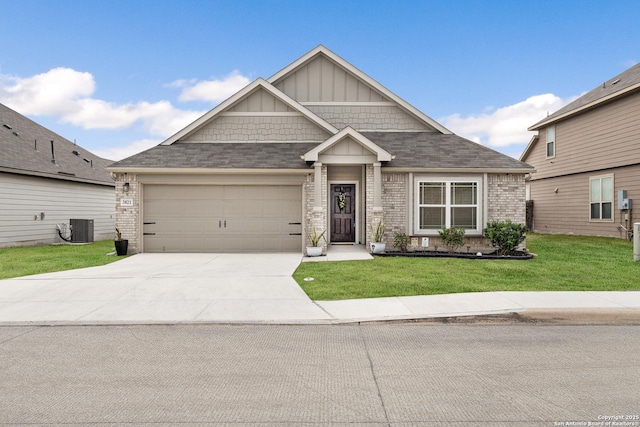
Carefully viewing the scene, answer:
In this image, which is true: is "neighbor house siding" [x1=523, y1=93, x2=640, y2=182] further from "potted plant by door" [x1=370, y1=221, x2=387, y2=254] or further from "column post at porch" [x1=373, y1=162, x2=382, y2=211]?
"potted plant by door" [x1=370, y1=221, x2=387, y2=254]

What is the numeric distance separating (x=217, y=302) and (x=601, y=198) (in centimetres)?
2037

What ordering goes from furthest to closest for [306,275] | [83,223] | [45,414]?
1. [83,223]
2. [306,275]
3. [45,414]

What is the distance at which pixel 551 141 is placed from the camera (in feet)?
81.1

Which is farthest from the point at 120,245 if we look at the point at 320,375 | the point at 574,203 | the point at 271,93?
the point at 574,203

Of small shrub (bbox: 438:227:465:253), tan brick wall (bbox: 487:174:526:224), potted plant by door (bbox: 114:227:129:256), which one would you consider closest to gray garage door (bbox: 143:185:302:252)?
potted plant by door (bbox: 114:227:129:256)

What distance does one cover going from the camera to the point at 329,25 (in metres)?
21.8

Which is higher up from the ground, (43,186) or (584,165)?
(584,165)

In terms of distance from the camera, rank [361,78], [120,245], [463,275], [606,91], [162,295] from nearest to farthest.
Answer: [162,295], [463,275], [120,245], [361,78], [606,91]

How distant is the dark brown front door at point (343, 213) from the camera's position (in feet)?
53.6

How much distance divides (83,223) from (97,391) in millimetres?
19236

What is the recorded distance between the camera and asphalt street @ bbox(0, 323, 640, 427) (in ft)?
12.0

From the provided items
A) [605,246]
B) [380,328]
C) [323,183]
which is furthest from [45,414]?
[605,246]

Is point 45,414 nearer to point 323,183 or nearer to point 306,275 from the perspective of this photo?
point 306,275

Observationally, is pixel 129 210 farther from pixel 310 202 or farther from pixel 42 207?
pixel 42 207
